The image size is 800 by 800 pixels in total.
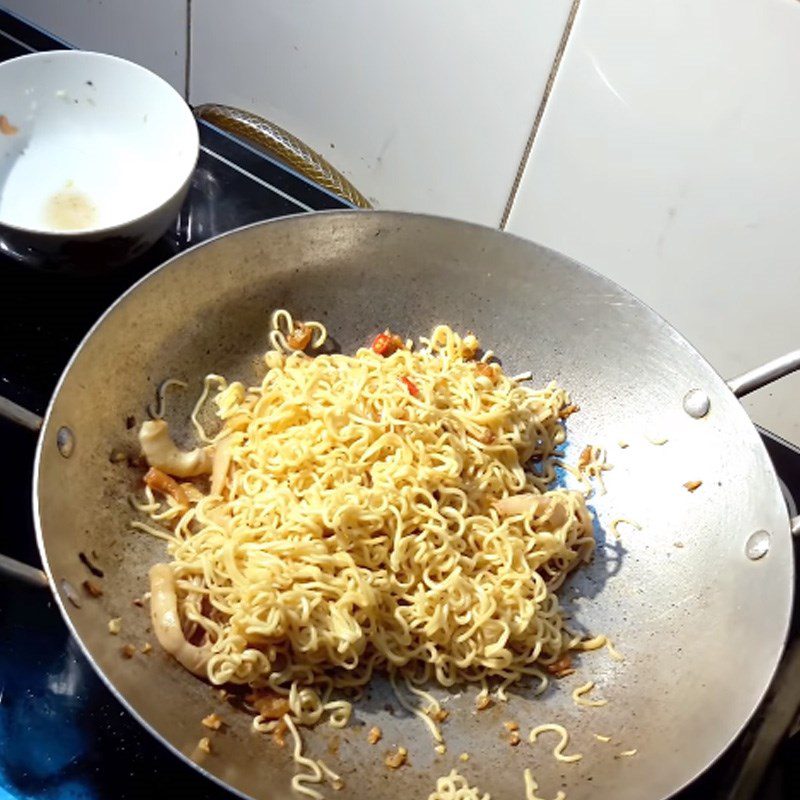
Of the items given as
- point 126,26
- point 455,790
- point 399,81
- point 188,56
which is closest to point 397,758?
point 455,790

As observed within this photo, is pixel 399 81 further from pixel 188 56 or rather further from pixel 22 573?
pixel 22 573

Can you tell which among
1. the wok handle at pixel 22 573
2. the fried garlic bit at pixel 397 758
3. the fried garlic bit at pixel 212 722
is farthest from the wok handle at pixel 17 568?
the fried garlic bit at pixel 397 758

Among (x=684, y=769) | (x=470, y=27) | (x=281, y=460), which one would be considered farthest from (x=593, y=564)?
(x=470, y=27)

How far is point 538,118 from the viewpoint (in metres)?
1.60

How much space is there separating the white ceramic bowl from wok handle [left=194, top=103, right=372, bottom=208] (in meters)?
0.28

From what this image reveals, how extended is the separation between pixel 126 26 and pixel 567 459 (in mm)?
1322

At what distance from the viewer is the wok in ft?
3.68

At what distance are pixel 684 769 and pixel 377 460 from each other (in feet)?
1.78

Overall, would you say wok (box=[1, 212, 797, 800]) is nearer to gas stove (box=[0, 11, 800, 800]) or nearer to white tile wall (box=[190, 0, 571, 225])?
gas stove (box=[0, 11, 800, 800])

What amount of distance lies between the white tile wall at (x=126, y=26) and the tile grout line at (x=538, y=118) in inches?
29.4

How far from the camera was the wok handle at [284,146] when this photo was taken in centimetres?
179

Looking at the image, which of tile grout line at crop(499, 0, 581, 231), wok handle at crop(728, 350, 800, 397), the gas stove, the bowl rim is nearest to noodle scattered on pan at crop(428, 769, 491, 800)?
the gas stove

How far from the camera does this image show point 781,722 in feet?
3.87

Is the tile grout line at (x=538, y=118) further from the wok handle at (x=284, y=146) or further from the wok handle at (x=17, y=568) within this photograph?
the wok handle at (x=17, y=568)
